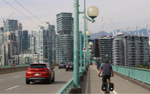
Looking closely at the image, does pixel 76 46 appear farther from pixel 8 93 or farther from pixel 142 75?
pixel 142 75

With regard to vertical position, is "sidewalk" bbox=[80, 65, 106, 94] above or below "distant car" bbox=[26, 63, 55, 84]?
below

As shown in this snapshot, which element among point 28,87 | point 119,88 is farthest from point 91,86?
point 28,87

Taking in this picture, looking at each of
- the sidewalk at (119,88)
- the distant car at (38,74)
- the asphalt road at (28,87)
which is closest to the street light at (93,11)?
the sidewalk at (119,88)

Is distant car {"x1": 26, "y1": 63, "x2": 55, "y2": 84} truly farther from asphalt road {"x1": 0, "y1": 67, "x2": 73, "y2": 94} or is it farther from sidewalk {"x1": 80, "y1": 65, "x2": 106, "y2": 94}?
sidewalk {"x1": 80, "y1": 65, "x2": 106, "y2": 94}

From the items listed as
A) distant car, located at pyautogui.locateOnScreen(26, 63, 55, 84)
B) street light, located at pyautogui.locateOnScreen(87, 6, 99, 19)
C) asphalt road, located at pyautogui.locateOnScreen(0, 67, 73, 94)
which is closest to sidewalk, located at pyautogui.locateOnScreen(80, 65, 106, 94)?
asphalt road, located at pyautogui.locateOnScreen(0, 67, 73, 94)

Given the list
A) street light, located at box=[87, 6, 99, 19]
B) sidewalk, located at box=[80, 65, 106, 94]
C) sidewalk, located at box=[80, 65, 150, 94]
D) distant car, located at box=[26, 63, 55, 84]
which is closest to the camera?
street light, located at box=[87, 6, 99, 19]

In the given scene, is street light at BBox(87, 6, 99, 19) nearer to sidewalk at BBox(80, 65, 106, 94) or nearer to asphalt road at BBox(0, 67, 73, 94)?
sidewalk at BBox(80, 65, 106, 94)

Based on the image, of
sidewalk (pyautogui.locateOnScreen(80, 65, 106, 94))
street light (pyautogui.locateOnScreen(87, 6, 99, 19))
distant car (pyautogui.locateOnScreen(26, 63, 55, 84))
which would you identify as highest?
street light (pyautogui.locateOnScreen(87, 6, 99, 19))

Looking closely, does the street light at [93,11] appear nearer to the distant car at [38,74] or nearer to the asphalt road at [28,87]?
the asphalt road at [28,87]

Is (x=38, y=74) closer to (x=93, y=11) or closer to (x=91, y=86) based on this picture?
(x=91, y=86)

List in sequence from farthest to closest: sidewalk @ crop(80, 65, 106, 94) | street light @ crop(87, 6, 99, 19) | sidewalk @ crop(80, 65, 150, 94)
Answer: sidewalk @ crop(80, 65, 106, 94) → sidewalk @ crop(80, 65, 150, 94) → street light @ crop(87, 6, 99, 19)

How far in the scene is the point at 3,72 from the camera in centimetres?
3559

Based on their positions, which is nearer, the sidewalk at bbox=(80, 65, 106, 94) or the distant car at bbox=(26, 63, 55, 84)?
the sidewalk at bbox=(80, 65, 106, 94)

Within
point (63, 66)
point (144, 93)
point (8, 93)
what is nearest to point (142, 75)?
point (144, 93)
